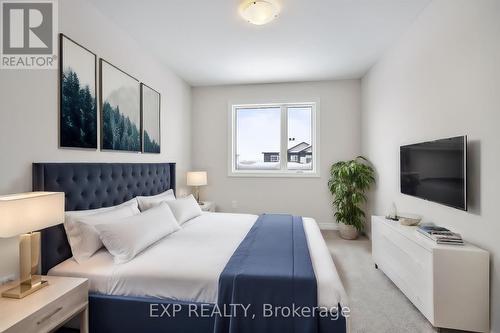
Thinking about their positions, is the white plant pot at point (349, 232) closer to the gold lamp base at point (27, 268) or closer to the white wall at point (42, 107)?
the white wall at point (42, 107)

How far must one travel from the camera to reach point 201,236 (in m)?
2.36

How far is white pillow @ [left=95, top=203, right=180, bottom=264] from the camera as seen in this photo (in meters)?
1.84

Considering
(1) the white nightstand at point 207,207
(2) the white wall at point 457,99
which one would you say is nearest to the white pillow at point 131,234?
(1) the white nightstand at point 207,207

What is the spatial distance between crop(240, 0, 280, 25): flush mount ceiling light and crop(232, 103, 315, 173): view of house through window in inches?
94.0

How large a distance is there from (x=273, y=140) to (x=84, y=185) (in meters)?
3.32

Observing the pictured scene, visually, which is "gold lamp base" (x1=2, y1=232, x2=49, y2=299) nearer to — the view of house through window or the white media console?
the white media console

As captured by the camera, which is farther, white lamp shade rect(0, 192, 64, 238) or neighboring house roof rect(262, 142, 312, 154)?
neighboring house roof rect(262, 142, 312, 154)

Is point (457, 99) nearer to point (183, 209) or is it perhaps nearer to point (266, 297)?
point (266, 297)

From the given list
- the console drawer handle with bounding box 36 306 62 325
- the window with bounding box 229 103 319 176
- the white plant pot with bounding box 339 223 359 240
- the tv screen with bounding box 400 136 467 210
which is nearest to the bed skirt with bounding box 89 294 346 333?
the console drawer handle with bounding box 36 306 62 325

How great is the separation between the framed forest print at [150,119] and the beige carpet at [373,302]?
280 cm

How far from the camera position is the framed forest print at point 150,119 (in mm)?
3139

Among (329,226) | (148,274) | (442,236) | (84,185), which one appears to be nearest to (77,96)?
(84,185)

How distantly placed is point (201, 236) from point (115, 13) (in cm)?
232

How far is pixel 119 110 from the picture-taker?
270 cm
